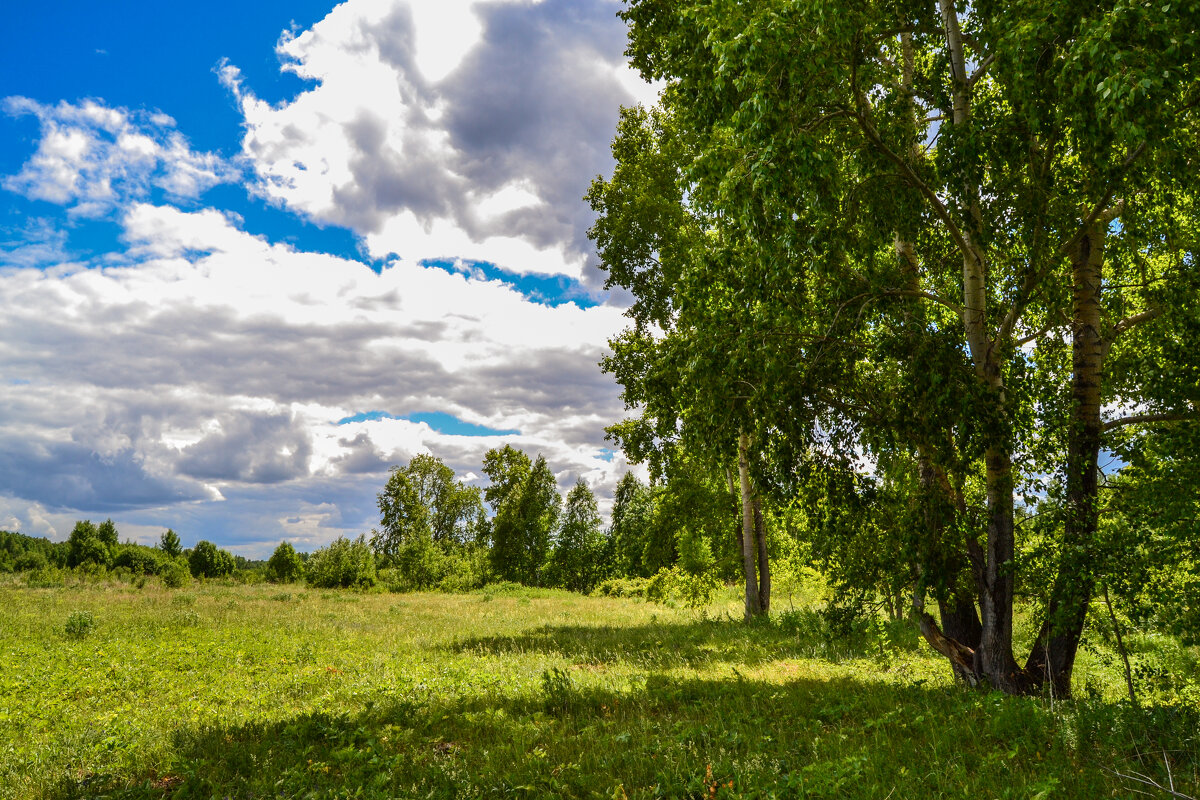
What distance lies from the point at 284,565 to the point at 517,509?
2092 centimetres

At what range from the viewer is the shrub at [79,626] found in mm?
16078

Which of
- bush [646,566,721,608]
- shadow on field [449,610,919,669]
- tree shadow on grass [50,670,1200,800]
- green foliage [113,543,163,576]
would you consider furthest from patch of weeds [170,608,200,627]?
green foliage [113,543,163,576]

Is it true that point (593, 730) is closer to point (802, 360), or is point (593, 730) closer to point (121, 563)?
point (802, 360)

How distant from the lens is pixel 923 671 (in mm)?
11609

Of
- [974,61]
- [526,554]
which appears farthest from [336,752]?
[526,554]

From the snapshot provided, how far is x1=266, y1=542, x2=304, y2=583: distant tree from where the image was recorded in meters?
49.2

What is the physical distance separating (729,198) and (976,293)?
4.14m

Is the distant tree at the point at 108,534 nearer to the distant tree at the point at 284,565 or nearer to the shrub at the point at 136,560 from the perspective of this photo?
the shrub at the point at 136,560

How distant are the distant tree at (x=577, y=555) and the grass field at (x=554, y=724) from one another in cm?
5096

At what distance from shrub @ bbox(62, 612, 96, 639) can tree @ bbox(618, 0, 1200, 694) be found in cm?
1883

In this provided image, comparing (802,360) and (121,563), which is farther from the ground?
(802,360)

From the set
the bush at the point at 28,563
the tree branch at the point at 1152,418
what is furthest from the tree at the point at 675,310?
the bush at the point at 28,563

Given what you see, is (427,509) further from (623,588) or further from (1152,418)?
(1152,418)

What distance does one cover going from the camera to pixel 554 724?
7.86 m
